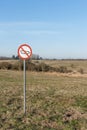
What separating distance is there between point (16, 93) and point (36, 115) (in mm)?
5529

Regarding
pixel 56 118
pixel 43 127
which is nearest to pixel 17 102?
pixel 56 118

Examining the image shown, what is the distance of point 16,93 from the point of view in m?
15.6

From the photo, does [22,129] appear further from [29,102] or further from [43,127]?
[29,102]

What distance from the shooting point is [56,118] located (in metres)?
9.84

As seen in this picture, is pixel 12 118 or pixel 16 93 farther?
pixel 16 93

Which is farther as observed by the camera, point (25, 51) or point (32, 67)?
point (32, 67)

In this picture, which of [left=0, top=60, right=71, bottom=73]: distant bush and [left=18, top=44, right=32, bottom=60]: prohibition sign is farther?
[left=0, top=60, right=71, bottom=73]: distant bush

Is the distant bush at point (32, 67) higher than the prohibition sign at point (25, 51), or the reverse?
the prohibition sign at point (25, 51)

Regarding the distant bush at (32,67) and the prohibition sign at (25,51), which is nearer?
the prohibition sign at (25,51)

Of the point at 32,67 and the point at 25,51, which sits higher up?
the point at 25,51

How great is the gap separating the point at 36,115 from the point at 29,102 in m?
2.54

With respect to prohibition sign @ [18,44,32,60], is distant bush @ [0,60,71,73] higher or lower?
lower

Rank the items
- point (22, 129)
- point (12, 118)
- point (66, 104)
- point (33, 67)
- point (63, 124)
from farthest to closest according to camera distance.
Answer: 1. point (33, 67)
2. point (66, 104)
3. point (12, 118)
4. point (63, 124)
5. point (22, 129)

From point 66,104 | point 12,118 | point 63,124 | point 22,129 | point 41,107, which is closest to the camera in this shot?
point 22,129
